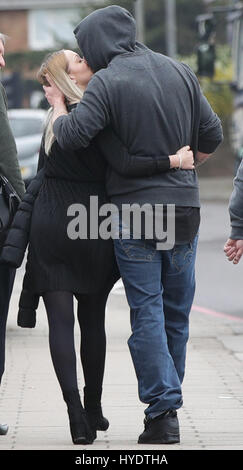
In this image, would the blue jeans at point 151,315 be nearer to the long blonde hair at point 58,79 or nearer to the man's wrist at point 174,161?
the man's wrist at point 174,161

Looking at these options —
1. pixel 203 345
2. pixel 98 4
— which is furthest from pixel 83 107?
pixel 98 4

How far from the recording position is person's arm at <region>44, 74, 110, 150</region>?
5.07 m

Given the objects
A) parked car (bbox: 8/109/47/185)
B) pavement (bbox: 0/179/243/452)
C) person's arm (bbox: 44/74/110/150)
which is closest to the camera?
person's arm (bbox: 44/74/110/150)

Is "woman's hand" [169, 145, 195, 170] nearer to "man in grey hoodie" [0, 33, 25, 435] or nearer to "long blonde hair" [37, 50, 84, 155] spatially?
"long blonde hair" [37, 50, 84, 155]

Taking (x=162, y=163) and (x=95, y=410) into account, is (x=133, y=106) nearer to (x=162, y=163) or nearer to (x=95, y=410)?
(x=162, y=163)

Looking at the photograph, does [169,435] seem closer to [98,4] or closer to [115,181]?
[115,181]

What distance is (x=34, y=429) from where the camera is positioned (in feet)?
18.5

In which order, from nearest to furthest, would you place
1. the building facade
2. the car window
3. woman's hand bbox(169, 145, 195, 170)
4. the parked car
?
woman's hand bbox(169, 145, 195, 170), the parked car, the car window, the building facade

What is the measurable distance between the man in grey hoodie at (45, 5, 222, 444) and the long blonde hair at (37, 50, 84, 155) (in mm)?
43

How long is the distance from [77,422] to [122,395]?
1435mm

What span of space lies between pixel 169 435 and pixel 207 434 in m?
0.32

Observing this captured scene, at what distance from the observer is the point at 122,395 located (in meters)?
6.60

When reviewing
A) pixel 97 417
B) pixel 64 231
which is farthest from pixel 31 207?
pixel 97 417

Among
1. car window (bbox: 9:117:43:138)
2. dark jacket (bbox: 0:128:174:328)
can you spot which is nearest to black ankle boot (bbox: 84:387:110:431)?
dark jacket (bbox: 0:128:174:328)
